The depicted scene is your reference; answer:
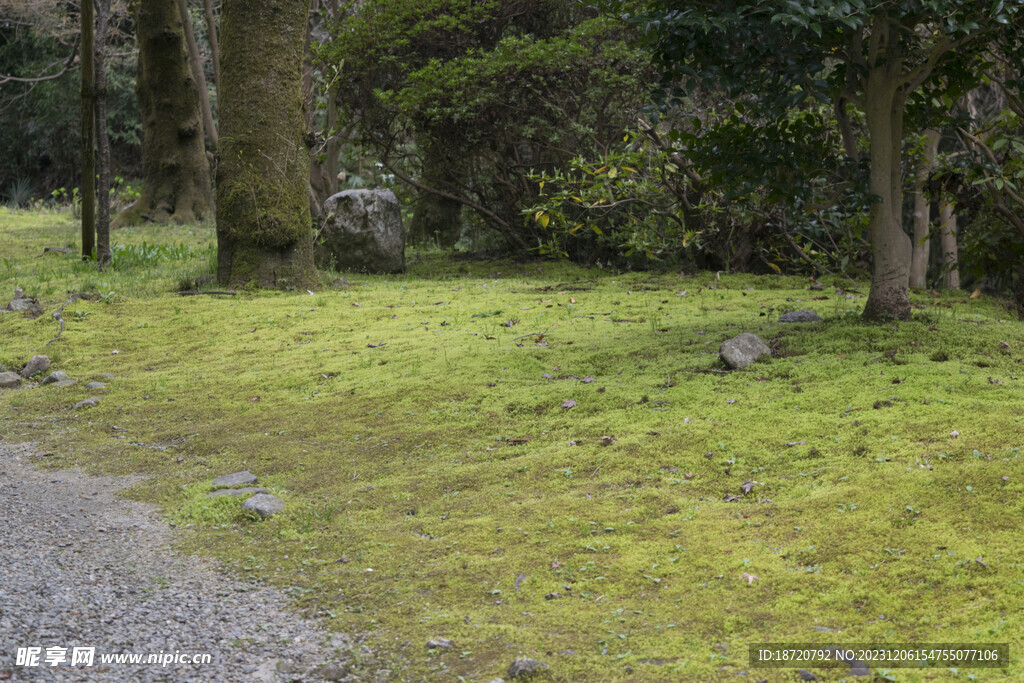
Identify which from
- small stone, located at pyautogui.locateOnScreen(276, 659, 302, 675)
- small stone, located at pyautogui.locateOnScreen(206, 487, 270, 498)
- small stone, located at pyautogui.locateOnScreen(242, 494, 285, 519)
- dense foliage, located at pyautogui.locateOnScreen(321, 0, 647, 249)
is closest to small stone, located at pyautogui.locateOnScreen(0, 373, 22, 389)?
small stone, located at pyautogui.locateOnScreen(206, 487, 270, 498)

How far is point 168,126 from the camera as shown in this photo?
633 inches

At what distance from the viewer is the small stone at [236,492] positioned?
4363 millimetres

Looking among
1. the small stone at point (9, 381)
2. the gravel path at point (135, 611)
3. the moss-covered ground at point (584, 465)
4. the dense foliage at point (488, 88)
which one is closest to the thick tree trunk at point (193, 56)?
the dense foliage at point (488, 88)

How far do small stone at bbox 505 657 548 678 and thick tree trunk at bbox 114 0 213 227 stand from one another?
15.0 metres

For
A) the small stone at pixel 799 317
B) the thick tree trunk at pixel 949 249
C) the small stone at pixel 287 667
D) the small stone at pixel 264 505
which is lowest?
the small stone at pixel 287 667

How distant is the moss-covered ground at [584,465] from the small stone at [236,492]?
9cm

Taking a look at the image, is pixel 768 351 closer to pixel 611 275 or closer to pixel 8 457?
pixel 8 457

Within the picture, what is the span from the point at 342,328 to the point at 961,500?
19.0 feet

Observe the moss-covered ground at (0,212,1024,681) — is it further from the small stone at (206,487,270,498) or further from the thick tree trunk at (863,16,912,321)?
the thick tree trunk at (863,16,912,321)

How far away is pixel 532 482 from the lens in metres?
4.43

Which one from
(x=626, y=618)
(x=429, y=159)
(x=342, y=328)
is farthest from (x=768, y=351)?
(x=429, y=159)

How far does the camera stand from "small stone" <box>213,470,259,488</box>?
15.0ft

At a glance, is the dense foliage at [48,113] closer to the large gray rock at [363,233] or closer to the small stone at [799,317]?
the large gray rock at [363,233]

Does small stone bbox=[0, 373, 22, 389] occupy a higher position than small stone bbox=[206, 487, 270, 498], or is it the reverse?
small stone bbox=[0, 373, 22, 389]
